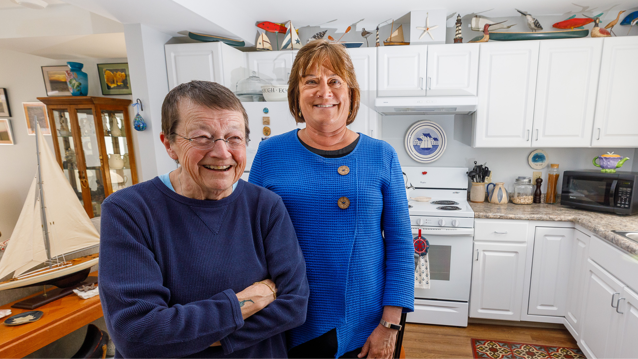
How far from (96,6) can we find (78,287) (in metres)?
1.62

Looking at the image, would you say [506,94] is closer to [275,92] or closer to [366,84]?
[366,84]

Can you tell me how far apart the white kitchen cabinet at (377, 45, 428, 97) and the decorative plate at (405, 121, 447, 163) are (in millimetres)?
419

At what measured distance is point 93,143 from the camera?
3.53m

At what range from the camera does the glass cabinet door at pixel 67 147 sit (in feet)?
11.4

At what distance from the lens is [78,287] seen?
1.57 metres

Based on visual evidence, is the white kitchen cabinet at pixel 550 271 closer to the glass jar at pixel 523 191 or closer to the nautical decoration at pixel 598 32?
the glass jar at pixel 523 191

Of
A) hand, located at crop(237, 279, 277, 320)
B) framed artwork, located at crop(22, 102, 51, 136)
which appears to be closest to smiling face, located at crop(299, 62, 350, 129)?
hand, located at crop(237, 279, 277, 320)

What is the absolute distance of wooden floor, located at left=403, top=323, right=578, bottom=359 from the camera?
2.15m

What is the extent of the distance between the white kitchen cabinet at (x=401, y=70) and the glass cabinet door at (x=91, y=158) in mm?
3143

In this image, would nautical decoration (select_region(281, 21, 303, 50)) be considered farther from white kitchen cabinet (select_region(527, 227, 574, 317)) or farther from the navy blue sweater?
white kitchen cabinet (select_region(527, 227, 574, 317))

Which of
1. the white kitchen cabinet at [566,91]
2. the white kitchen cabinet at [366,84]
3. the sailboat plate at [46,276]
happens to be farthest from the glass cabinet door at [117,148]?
the white kitchen cabinet at [566,91]

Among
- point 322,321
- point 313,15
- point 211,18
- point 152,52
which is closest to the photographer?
point 322,321

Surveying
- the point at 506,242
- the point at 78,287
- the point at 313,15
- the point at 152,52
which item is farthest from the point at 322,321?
the point at 313,15

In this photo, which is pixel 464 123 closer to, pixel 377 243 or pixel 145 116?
pixel 377 243
